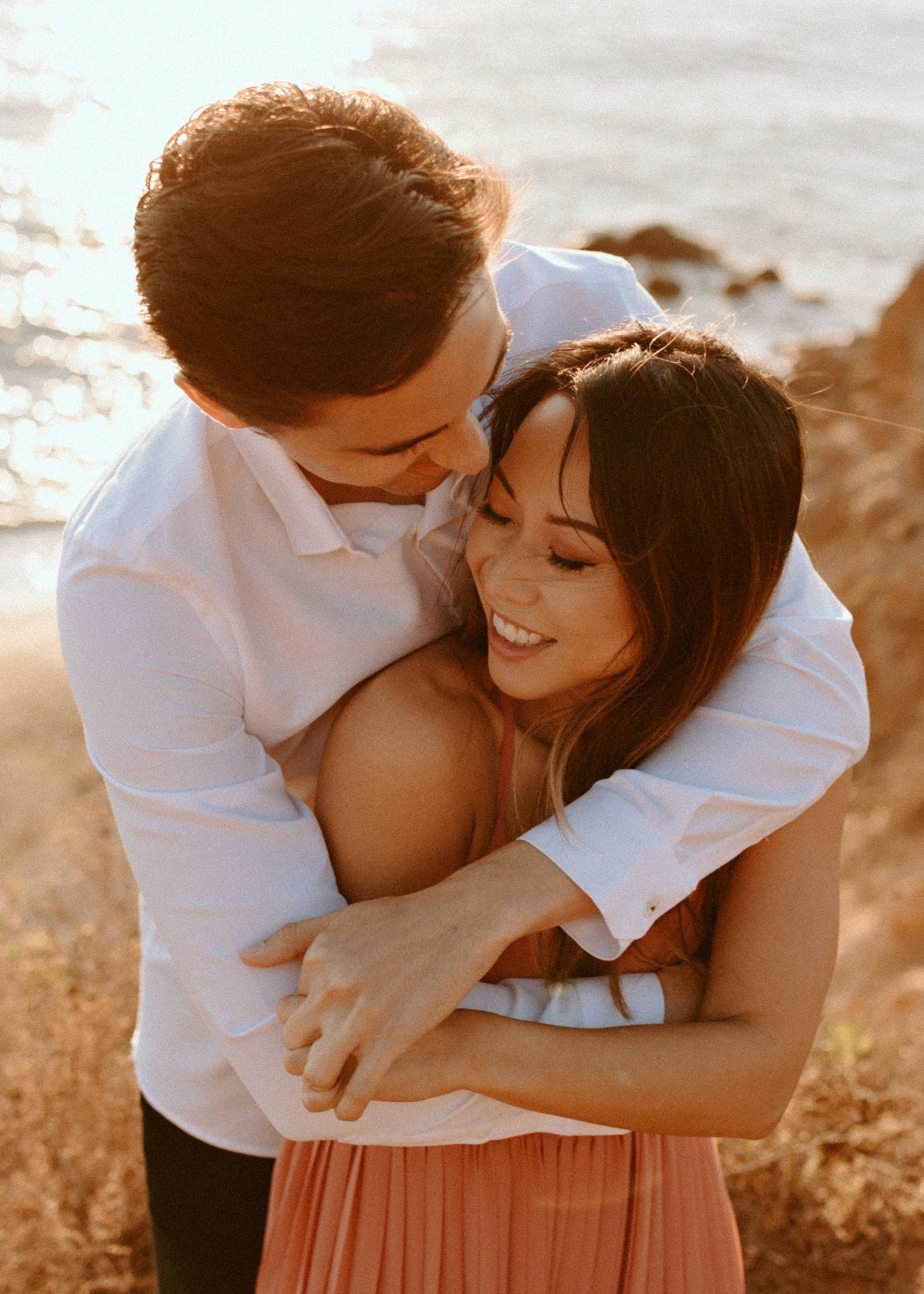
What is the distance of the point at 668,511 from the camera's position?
1.74 meters

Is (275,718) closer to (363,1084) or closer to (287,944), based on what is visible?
(287,944)

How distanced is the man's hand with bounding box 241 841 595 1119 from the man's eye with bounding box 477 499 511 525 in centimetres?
54

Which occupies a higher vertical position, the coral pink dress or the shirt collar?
the shirt collar

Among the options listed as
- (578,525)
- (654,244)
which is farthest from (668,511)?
(654,244)

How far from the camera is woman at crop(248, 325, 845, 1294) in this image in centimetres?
169

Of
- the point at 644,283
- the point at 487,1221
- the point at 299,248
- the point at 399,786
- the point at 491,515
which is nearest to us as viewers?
the point at 299,248

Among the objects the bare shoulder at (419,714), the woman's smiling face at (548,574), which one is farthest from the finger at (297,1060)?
the woman's smiling face at (548,574)

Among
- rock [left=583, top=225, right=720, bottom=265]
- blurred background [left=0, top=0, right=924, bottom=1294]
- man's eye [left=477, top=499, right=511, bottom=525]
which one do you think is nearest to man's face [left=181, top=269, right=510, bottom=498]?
man's eye [left=477, top=499, right=511, bottom=525]

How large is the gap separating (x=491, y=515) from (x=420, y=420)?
29 cm

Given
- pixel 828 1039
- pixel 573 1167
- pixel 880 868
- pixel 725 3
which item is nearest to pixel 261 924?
pixel 573 1167

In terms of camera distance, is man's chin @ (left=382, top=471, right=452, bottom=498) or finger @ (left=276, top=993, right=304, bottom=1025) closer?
finger @ (left=276, top=993, right=304, bottom=1025)

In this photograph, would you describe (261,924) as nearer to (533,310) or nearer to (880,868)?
(533,310)

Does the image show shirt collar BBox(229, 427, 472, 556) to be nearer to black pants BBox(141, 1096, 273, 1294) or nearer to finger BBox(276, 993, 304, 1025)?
finger BBox(276, 993, 304, 1025)

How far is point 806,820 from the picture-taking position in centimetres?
186
